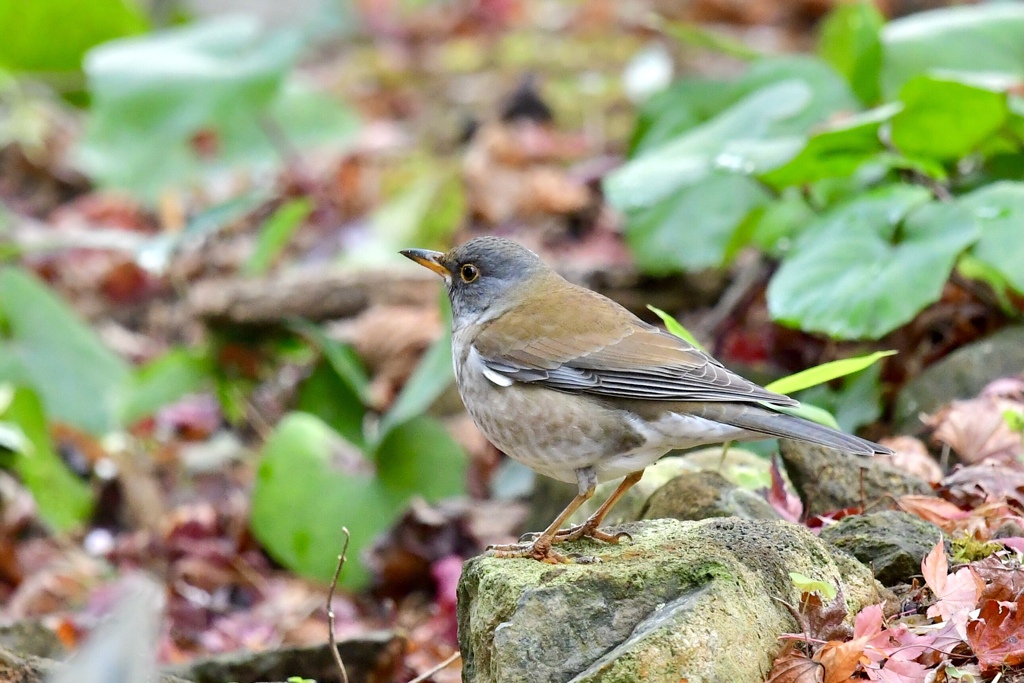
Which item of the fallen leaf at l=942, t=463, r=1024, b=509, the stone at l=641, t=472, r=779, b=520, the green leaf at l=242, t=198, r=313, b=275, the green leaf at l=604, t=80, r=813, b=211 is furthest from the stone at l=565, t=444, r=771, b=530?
the green leaf at l=242, t=198, r=313, b=275

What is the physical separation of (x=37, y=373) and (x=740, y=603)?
5.10 m

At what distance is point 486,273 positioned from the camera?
4.46m

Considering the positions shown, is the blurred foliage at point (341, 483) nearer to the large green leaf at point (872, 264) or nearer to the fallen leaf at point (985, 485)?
the large green leaf at point (872, 264)

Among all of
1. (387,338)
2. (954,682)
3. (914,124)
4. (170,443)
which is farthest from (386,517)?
(954,682)

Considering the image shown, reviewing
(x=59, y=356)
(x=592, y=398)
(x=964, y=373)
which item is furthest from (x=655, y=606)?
(x=59, y=356)

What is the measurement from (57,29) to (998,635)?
859 cm

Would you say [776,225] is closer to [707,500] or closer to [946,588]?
[707,500]

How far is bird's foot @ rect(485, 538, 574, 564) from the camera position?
341 cm

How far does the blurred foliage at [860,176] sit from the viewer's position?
469cm

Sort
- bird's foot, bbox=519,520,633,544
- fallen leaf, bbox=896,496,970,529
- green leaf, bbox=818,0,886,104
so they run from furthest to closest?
green leaf, bbox=818,0,886,104 → fallen leaf, bbox=896,496,970,529 → bird's foot, bbox=519,520,633,544

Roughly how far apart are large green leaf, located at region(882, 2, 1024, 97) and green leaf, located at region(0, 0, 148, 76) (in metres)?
5.95

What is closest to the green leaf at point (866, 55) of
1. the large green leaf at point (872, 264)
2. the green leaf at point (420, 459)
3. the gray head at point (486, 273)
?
the large green leaf at point (872, 264)

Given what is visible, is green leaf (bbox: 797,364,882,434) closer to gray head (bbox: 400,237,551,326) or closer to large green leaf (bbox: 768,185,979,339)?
large green leaf (bbox: 768,185,979,339)

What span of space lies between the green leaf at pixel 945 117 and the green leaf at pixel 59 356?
4.37 m
